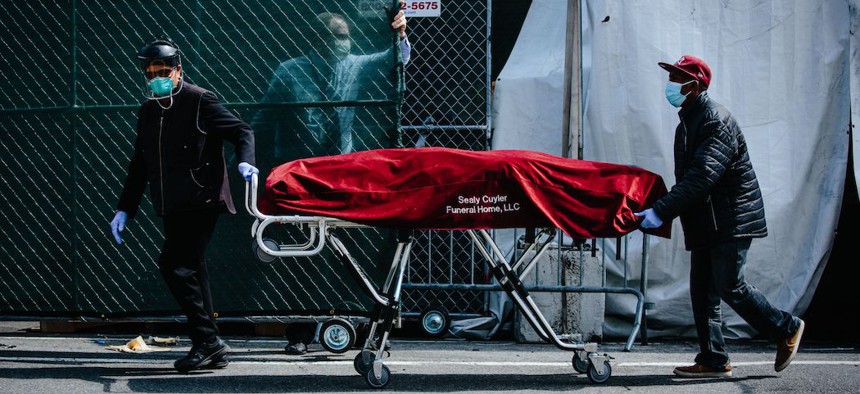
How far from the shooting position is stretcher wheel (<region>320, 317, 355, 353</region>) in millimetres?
6059

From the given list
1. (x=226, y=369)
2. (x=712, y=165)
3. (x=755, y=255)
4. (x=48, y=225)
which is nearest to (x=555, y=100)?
(x=755, y=255)

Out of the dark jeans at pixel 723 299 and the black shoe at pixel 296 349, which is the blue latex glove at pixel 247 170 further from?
the dark jeans at pixel 723 299

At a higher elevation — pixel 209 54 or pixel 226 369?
pixel 209 54

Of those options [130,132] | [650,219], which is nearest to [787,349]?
[650,219]

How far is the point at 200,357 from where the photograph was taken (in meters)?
6.01

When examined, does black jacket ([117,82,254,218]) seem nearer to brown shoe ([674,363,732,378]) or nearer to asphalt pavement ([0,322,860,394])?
asphalt pavement ([0,322,860,394])

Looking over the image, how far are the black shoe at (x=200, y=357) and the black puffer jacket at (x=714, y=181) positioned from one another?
2921 millimetres

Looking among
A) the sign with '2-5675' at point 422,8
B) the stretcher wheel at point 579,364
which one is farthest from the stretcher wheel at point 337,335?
the sign with '2-5675' at point 422,8

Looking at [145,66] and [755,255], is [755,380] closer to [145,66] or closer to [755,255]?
[755,255]

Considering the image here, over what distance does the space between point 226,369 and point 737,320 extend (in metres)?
4.07

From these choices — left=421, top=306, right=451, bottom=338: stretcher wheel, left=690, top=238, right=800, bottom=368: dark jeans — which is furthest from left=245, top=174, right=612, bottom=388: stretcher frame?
left=421, top=306, right=451, bottom=338: stretcher wheel

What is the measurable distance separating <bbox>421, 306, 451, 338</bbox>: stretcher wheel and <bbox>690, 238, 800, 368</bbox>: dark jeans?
210 cm

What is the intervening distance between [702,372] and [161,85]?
3735 mm

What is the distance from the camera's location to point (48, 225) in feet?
23.8
